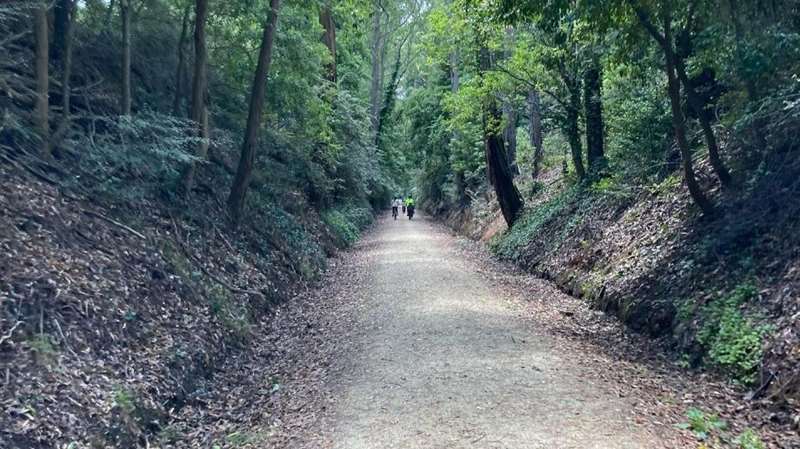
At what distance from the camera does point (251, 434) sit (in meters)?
6.29

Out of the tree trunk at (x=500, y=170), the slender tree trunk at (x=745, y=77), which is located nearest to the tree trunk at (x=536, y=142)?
the tree trunk at (x=500, y=170)

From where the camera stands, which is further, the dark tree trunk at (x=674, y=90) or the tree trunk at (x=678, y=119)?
the tree trunk at (x=678, y=119)

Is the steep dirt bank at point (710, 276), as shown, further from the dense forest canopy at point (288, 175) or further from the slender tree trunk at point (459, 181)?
the slender tree trunk at point (459, 181)

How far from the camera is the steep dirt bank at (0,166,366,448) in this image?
5.45 meters

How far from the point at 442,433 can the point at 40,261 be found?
15.2ft

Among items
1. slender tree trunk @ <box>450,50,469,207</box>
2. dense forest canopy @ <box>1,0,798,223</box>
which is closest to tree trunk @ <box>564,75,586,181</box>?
dense forest canopy @ <box>1,0,798,223</box>

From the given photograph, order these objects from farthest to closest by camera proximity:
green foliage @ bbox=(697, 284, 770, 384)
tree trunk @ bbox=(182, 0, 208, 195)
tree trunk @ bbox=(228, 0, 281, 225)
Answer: tree trunk @ bbox=(228, 0, 281, 225) → tree trunk @ bbox=(182, 0, 208, 195) → green foliage @ bbox=(697, 284, 770, 384)

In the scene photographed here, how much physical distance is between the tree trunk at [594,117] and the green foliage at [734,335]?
31.4 ft

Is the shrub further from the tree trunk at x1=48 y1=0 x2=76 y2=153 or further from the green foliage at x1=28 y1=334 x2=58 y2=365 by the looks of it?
the tree trunk at x1=48 y1=0 x2=76 y2=153

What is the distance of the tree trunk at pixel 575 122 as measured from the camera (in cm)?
1806

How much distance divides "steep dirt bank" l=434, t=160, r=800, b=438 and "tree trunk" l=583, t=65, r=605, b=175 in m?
2.87

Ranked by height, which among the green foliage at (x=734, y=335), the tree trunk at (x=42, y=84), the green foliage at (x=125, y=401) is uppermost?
the tree trunk at (x=42, y=84)

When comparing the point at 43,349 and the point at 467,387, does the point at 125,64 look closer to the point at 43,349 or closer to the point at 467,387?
the point at 43,349

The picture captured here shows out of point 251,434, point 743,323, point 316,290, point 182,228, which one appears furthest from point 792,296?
point 316,290
